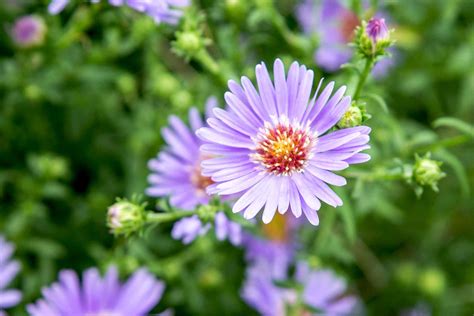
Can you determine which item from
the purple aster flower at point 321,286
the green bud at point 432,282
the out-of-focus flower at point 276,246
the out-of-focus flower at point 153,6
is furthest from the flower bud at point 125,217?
the green bud at point 432,282

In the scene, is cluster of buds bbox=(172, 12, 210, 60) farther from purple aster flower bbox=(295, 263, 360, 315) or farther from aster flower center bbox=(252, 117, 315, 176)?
purple aster flower bbox=(295, 263, 360, 315)

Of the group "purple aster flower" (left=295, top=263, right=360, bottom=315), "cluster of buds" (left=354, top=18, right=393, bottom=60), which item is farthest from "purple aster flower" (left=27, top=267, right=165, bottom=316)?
"cluster of buds" (left=354, top=18, right=393, bottom=60)

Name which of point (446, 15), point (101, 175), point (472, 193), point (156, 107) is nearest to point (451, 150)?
point (472, 193)

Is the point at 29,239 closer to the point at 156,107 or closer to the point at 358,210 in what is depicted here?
the point at 156,107

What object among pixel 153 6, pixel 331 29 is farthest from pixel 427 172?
pixel 331 29

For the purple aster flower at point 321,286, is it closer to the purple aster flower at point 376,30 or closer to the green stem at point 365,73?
the green stem at point 365,73
